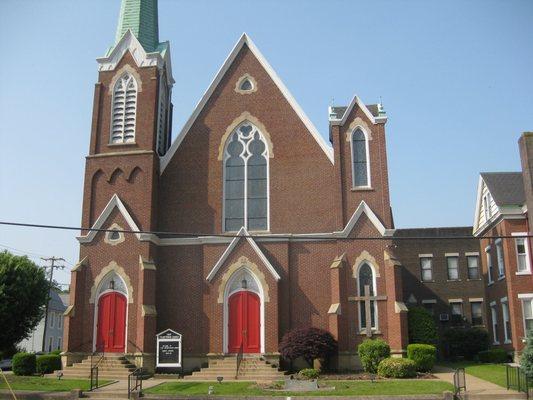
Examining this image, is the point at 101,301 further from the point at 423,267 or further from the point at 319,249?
the point at 423,267

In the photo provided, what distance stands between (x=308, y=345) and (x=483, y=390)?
7837mm

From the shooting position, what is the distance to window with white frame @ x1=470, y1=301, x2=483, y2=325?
4120 centimetres

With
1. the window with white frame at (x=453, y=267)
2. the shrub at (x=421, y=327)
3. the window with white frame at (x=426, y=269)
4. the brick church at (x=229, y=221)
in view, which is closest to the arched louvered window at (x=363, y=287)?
the brick church at (x=229, y=221)

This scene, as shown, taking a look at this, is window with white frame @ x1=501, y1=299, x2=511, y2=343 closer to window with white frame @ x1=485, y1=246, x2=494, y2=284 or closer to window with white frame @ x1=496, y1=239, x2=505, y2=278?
window with white frame @ x1=496, y1=239, x2=505, y2=278

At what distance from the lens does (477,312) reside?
136 feet

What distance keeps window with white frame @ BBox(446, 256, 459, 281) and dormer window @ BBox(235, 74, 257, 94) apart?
65.1ft

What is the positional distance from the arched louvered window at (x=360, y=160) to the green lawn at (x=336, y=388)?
33.0 ft

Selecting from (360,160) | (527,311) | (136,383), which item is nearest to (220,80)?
(360,160)

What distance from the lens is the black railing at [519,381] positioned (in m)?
18.7

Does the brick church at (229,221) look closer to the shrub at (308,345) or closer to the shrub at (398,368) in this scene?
the shrub at (308,345)

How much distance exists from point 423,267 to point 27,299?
84.0 ft

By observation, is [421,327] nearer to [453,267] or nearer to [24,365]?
[453,267]

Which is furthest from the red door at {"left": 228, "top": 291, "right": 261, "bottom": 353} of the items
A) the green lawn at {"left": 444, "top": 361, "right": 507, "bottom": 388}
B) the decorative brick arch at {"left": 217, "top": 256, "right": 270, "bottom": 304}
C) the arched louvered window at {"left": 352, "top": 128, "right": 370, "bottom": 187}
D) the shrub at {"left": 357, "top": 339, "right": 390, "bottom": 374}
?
the green lawn at {"left": 444, "top": 361, "right": 507, "bottom": 388}

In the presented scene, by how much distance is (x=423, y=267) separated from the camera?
1695 inches
